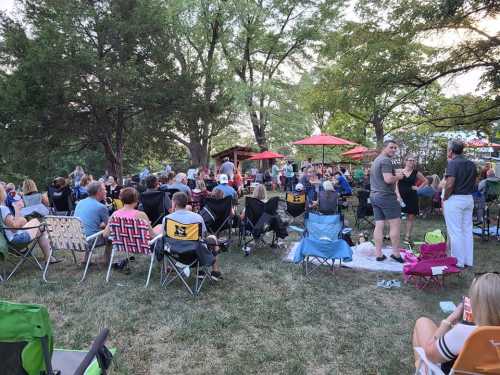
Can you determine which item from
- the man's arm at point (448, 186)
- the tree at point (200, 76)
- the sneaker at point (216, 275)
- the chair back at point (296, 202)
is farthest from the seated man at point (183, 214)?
the tree at point (200, 76)

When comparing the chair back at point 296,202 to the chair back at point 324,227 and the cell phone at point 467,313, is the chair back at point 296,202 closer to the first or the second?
the chair back at point 324,227

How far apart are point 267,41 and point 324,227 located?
18805mm

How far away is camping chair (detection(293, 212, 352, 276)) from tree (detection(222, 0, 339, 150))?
14.9 meters

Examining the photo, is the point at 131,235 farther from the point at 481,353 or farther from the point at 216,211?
the point at 481,353

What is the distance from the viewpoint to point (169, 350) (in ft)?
9.37

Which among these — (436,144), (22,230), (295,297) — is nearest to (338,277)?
(295,297)

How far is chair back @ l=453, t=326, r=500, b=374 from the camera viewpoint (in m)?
1.46

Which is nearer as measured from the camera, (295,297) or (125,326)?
(125,326)

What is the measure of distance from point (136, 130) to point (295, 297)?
15.6 meters

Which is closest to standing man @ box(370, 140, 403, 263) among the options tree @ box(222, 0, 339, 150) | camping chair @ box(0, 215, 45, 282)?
camping chair @ box(0, 215, 45, 282)

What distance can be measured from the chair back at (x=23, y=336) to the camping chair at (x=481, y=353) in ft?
5.76

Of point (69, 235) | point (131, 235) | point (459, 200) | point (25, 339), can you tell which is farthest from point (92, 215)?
point (459, 200)

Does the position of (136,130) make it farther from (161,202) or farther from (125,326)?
(125,326)

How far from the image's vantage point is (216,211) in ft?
18.5
